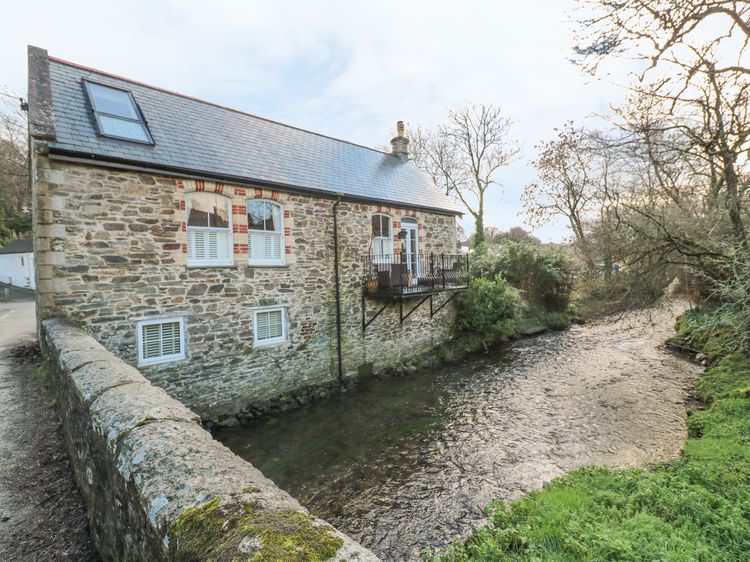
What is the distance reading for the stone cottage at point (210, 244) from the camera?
6477 millimetres

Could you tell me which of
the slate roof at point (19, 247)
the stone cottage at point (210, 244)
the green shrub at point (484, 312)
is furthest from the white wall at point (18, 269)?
the green shrub at point (484, 312)

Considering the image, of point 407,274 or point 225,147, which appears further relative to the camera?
point 407,274

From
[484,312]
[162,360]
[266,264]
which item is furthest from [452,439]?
[484,312]

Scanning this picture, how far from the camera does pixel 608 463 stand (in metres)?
5.99

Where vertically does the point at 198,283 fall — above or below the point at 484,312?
above

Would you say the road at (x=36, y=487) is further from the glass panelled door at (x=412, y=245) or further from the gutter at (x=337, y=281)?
the glass panelled door at (x=412, y=245)

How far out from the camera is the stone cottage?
21.2 ft

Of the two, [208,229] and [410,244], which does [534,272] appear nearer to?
[410,244]

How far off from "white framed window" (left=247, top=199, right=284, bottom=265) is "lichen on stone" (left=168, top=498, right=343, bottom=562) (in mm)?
7434

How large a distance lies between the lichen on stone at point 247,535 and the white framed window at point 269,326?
7.30 metres

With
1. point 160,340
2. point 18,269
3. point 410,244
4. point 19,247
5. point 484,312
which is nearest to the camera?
point 160,340

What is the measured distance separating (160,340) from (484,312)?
1089 centimetres

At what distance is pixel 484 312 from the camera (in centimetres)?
1402

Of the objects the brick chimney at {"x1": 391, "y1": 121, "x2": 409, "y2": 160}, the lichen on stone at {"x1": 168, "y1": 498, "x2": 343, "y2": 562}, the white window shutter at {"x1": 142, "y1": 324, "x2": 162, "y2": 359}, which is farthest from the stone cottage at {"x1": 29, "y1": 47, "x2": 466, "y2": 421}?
the lichen on stone at {"x1": 168, "y1": 498, "x2": 343, "y2": 562}
